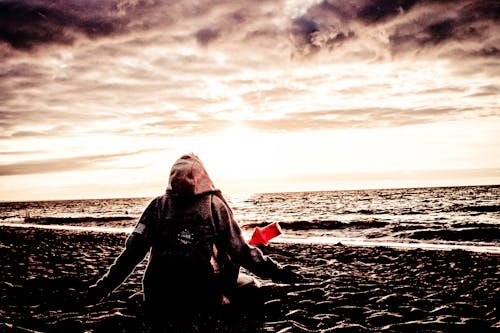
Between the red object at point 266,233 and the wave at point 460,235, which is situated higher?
the red object at point 266,233

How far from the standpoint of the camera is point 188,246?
457cm

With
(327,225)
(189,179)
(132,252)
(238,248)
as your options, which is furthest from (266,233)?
(327,225)

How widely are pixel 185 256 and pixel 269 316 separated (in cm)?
182

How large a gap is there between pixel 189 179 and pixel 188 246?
81 centimetres

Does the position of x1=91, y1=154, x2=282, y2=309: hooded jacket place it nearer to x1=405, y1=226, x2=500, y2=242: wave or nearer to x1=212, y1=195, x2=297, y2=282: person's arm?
x1=212, y1=195, x2=297, y2=282: person's arm

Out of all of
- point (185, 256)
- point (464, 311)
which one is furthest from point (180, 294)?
point (464, 311)

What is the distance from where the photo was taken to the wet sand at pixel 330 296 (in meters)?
5.24

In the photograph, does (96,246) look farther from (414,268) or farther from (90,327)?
(414,268)

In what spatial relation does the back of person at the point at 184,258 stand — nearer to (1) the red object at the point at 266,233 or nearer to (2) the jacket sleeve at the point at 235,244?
(2) the jacket sleeve at the point at 235,244

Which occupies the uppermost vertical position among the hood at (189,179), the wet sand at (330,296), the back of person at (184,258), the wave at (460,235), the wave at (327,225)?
the hood at (189,179)

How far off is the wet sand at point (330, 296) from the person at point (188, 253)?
0.55 m

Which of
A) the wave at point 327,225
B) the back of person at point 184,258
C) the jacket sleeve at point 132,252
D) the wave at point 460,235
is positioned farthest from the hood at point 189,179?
the wave at point 327,225

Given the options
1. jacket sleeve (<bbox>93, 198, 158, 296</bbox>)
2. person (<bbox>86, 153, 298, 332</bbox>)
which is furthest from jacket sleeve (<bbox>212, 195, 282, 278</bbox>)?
jacket sleeve (<bbox>93, 198, 158, 296</bbox>)

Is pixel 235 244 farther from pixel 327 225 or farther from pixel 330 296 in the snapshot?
pixel 327 225
